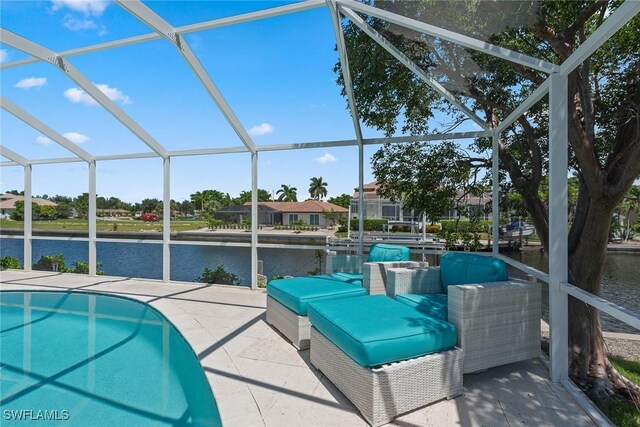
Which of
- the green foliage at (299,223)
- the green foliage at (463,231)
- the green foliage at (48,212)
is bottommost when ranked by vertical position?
the green foliage at (299,223)

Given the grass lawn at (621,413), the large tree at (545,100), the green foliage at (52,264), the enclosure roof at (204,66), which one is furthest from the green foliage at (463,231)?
the green foliage at (52,264)

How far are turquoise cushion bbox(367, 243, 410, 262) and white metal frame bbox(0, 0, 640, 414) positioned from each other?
4.12 ft

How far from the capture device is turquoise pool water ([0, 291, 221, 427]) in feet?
8.75

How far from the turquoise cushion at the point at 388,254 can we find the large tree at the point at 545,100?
6.00 ft

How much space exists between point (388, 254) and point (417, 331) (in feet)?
6.55

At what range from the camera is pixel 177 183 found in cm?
648

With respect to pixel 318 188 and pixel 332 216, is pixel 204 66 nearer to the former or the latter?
pixel 332 216

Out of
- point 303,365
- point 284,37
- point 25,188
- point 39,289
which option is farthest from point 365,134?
point 25,188

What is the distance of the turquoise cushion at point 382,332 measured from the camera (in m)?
2.29

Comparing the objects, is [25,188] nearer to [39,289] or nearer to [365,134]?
A: [39,289]

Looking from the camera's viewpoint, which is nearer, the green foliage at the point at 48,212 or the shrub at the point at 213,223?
the green foliage at the point at 48,212

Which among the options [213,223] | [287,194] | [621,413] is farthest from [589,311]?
[287,194]

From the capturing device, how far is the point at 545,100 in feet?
15.4

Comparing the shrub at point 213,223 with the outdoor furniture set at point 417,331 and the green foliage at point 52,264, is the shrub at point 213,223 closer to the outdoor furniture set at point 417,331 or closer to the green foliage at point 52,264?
the green foliage at point 52,264
